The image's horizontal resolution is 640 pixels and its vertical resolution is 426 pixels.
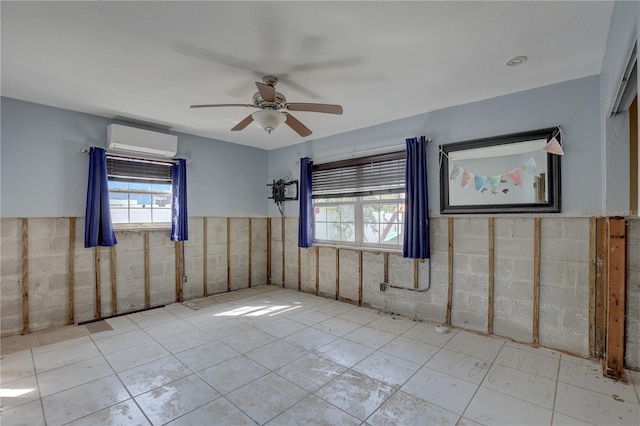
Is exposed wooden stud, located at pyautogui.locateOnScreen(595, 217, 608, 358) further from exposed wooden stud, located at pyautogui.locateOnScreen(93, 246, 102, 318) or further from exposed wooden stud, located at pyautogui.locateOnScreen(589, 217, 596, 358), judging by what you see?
exposed wooden stud, located at pyautogui.locateOnScreen(93, 246, 102, 318)

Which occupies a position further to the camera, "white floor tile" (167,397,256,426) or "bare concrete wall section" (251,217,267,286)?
"bare concrete wall section" (251,217,267,286)

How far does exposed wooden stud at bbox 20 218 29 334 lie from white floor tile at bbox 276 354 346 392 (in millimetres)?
3097

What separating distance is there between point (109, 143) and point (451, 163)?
4293 mm

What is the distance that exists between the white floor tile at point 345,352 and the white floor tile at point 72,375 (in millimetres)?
1929

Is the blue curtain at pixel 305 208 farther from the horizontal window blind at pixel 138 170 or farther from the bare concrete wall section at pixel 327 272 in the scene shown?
the horizontal window blind at pixel 138 170

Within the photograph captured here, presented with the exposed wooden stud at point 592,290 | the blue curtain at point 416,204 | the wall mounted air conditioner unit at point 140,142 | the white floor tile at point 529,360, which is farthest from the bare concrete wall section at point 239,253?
the exposed wooden stud at point 592,290

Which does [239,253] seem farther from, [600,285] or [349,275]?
[600,285]

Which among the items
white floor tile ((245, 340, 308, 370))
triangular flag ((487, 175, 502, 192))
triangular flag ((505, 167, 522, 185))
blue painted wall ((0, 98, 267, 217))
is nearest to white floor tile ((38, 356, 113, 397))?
white floor tile ((245, 340, 308, 370))

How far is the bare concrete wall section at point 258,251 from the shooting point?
19.2 feet

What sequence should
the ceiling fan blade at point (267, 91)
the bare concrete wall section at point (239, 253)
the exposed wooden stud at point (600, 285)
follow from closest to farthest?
the ceiling fan blade at point (267, 91)
the exposed wooden stud at point (600, 285)
the bare concrete wall section at point (239, 253)

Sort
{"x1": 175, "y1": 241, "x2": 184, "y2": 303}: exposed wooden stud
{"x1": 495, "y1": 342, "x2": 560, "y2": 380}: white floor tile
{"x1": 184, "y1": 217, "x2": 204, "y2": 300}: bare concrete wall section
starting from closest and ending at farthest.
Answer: {"x1": 495, "y1": 342, "x2": 560, "y2": 380}: white floor tile → {"x1": 175, "y1": 241, "x2": 184, "y2": 303}: exposed wooden stud → {"x1": 184, "y1": 217, "x2": 204, "y2": 300}: bare concrete wall section

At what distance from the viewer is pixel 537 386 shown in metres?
2.50

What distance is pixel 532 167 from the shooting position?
3232 millimetres

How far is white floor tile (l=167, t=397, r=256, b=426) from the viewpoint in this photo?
2072 mm
